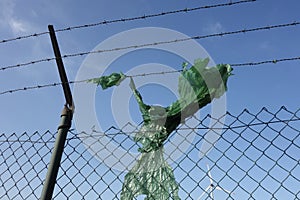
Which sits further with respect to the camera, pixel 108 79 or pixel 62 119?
pixel 108 79

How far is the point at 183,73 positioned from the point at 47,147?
939 millimetres

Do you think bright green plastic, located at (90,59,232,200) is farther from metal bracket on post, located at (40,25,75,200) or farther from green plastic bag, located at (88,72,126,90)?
metal bracket on post, located at (40,25,75,200)

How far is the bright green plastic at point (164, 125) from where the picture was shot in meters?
1.89

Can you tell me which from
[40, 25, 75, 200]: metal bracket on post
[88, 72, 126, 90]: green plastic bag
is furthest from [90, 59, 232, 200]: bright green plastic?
[40, 25, 75, 200]: metal bracket on post

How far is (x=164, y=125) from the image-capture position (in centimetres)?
204

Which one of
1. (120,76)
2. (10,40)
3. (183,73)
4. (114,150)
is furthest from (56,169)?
Answer: (10,40)

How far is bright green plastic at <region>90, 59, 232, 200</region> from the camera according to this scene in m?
1.89

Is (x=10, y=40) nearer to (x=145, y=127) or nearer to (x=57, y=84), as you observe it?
(x=57, y=84)

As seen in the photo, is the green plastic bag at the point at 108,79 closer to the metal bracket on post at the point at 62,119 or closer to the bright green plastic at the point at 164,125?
the bright green plastic at the point at 164,125

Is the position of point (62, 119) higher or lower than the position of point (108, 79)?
lower

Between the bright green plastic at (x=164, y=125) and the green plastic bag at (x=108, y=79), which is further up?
the green plastic bag at (x=108, y=79)

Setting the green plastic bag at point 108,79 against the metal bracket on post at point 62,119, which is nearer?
the metal bracket on post at point 62,119

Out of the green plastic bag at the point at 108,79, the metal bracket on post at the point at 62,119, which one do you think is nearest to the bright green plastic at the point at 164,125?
the green plastic bag at the point at 108,79

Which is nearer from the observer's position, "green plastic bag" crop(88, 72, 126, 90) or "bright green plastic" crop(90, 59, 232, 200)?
"bright green plastic" crop(90, 59, 232, 200)
